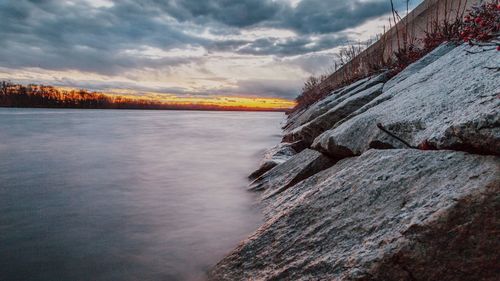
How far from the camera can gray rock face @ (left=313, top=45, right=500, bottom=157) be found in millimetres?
1613

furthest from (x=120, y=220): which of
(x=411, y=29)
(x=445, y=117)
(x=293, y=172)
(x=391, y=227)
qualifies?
(x=411, y=29)

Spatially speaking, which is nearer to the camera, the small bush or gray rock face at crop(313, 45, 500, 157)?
gray rock face at crop(313, 45, 500, 157)

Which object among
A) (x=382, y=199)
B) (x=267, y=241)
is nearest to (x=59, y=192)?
(x=267, y=241)

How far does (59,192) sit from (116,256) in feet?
9.97

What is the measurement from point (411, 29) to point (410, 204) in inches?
356

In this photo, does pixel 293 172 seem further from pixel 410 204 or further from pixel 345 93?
pixel 345 93

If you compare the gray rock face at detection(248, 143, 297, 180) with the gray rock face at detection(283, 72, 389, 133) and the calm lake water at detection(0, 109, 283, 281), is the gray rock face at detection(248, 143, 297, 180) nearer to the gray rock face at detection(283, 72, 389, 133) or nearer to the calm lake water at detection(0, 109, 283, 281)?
the calm lake water at detection(0, 109, 283, 281)

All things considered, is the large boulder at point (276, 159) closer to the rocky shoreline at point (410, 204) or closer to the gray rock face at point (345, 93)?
the gray rock face at point (345, 93)

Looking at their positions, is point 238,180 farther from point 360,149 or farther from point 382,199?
point 382,199

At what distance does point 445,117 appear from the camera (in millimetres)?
1982

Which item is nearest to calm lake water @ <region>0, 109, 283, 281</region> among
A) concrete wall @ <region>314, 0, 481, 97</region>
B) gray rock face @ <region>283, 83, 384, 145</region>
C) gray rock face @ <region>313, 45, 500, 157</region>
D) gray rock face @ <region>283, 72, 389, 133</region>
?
gray rock face @ <region>313, 45, 500, 157</region>

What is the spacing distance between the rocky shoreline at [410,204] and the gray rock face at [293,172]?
0.54m

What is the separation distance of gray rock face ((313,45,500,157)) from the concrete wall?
2.95 m

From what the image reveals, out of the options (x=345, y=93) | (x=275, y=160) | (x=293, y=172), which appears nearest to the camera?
(x=293, y=172)
